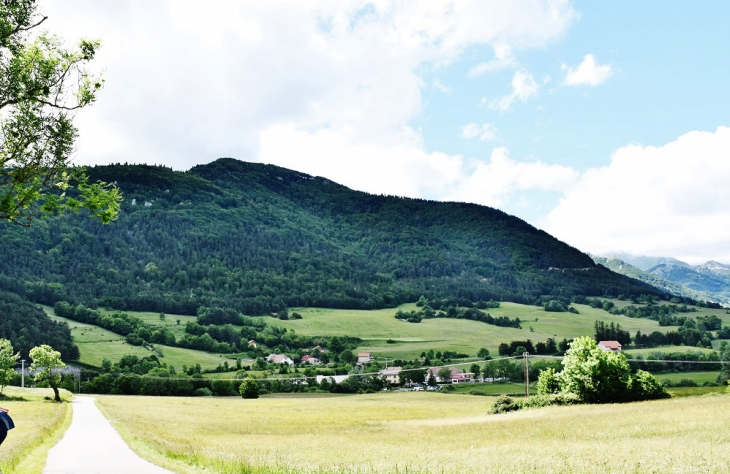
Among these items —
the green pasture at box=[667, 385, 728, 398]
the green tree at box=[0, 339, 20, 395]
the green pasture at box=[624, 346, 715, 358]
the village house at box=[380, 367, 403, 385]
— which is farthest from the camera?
the green pasture at box=[624, 346, 715, 358]

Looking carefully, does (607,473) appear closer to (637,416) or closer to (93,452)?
(93,452)

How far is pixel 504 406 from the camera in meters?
65.9

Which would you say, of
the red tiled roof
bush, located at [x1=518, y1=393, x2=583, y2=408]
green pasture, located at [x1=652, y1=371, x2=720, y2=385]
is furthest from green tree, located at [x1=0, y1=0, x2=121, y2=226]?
the red tiled roof

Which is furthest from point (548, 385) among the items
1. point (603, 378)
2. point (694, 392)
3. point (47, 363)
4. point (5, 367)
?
point (5, 367)

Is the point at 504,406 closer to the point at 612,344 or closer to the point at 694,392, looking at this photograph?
the point at 694,392

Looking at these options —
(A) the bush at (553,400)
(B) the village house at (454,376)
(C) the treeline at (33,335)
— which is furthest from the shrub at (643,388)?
(C) the treeline at (33,335)

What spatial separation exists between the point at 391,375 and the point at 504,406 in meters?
100

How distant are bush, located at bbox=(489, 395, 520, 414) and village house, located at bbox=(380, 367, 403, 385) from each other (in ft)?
299

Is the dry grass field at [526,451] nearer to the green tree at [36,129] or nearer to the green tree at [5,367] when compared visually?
the green tree at [36,129]

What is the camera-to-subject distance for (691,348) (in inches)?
7771

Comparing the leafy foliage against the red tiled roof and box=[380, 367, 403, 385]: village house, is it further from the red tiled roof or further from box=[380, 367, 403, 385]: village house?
the red tiled roof

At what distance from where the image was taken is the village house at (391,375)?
15935cm

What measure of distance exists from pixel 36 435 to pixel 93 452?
8.07 meters

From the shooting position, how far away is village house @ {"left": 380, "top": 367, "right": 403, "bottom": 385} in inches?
6274
